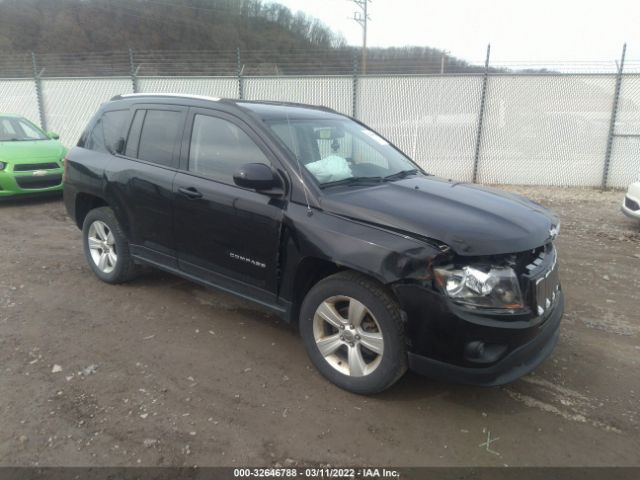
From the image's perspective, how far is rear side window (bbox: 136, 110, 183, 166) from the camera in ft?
13.5

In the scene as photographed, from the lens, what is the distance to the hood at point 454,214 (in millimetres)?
2832

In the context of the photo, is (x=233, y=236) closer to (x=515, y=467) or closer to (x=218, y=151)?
(x=218, y=151)

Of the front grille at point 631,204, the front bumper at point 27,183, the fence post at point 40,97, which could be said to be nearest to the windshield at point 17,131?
the front bumper at point 27,183

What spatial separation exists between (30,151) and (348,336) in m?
8.00

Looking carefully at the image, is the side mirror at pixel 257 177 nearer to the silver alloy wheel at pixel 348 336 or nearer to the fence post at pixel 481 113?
the silver alloy wheel at pixel 348 336

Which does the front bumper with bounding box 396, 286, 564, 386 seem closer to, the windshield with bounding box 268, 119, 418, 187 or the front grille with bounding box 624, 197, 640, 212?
the windshield with bounding box 268, 119, 418, 187

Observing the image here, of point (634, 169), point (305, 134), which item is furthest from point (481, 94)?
point (305, 134)

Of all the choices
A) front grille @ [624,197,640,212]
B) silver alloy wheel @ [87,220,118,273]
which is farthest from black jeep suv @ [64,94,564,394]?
A: front grille @ [624,197,640,212]

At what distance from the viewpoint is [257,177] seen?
3.28 metres

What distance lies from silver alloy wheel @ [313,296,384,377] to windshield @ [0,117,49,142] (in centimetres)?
833

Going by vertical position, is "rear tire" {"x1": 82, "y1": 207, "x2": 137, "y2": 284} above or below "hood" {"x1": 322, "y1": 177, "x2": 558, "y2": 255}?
below

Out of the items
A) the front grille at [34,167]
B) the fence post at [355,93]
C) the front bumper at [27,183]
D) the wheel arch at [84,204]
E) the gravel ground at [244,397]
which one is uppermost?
the fence post at [355,93]

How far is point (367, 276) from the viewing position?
9.87 feet

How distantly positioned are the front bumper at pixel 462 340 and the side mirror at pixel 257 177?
114cm
